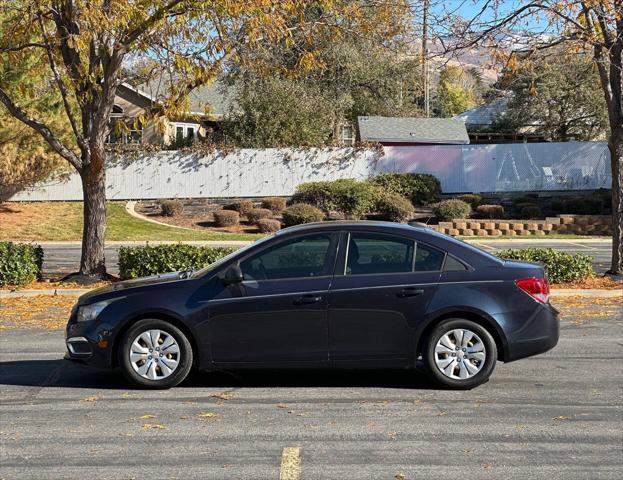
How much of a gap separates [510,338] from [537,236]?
2219 centimetres

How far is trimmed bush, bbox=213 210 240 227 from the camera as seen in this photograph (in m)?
29.3

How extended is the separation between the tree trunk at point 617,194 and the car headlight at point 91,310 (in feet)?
34.6

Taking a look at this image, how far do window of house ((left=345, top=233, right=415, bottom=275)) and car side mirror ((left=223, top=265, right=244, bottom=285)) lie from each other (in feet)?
3.14

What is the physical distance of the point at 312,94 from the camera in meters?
36.4

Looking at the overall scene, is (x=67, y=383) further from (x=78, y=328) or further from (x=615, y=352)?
(x=615, y=352)

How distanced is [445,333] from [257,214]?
22.7m

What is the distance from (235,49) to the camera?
1421 cm

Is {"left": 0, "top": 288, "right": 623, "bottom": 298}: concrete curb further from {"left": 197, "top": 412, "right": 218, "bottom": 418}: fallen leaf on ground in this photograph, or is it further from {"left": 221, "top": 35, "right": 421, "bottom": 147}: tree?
{"left": 221, "top": 35, "right": 421, "bottom": 147}: tree

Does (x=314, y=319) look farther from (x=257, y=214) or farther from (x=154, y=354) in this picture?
(x=257, y=214)

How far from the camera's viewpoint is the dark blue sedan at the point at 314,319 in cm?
709

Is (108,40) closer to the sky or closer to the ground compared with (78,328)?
closer to the sky

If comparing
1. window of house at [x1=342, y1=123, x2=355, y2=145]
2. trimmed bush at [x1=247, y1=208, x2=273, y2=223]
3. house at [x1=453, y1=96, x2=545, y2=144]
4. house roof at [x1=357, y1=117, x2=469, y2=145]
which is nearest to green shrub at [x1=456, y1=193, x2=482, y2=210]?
house roof at [x1=357, y1=117, x2=469, y2=145]

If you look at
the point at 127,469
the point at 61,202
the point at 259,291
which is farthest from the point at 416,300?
the point at 61,202

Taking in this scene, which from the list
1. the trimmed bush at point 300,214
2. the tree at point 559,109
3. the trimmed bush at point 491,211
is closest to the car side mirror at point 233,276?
the trimmed bush at point 300,214
